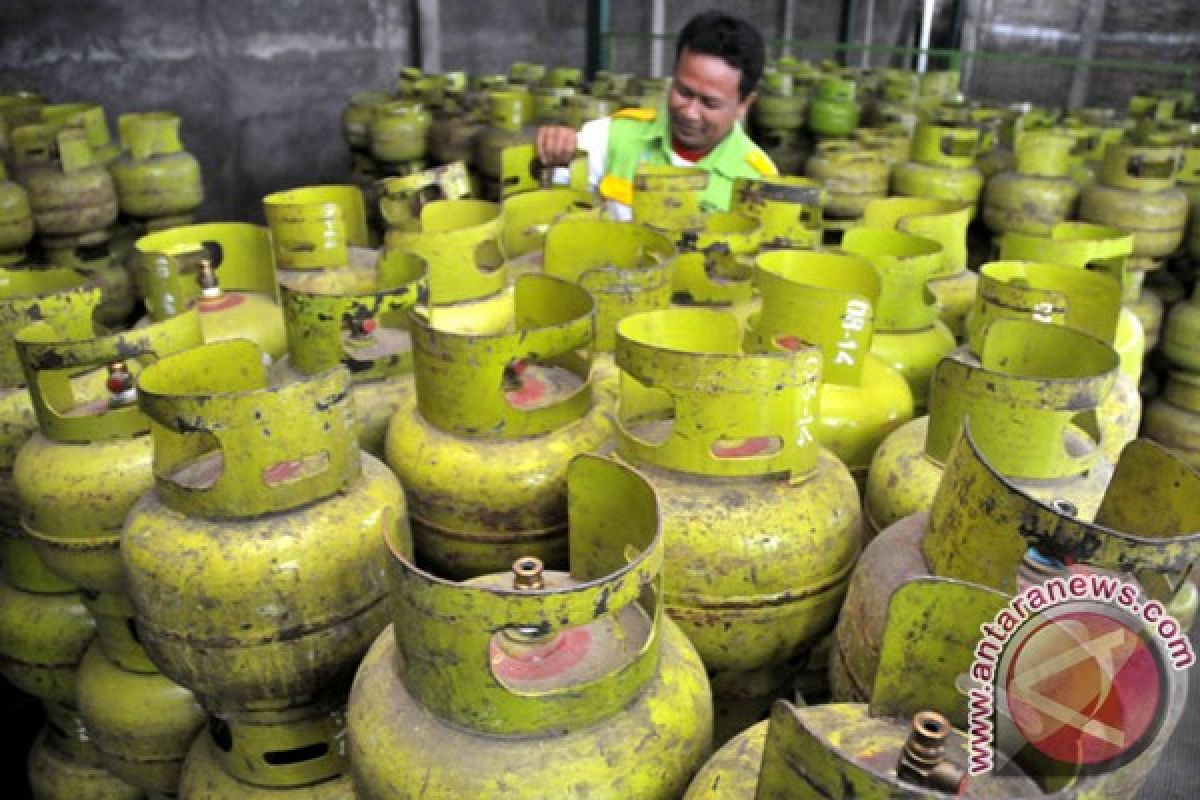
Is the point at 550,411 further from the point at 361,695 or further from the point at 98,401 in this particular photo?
the point at 98,401

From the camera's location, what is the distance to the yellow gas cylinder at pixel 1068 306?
1.57 meters

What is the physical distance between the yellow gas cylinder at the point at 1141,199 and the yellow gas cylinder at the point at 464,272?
1881 millimetres

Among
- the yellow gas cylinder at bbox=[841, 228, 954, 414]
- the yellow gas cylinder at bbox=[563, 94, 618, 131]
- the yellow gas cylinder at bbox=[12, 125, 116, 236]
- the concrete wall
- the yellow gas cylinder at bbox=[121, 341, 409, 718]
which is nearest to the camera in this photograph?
the yellow gas cylinder at bbox=[121, 341, 409, 718]

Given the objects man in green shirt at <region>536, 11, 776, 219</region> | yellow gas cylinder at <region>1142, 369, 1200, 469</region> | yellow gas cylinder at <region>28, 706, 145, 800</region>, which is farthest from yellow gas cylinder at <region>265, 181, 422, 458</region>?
yellow gas cylinder at <region>1142, 369, 1200, 469</region>

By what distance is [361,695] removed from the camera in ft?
3.47

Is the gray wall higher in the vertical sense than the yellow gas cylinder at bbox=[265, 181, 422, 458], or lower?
higher

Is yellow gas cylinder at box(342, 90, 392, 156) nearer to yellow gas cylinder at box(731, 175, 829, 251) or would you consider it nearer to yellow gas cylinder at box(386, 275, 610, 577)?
yellow gas cylinder at box(731, 175, 829, 251)

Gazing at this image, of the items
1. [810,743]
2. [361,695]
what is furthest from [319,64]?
[810,743]

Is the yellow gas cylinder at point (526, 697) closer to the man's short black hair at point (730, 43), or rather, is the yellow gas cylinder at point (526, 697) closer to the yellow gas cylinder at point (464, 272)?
the yellow gas cylinder at point (464, 272)

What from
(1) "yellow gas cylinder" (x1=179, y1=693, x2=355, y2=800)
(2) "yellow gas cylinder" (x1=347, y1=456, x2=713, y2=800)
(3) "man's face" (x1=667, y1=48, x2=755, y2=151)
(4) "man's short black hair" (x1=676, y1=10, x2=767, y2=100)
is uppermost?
(4) "man's short black hair" (x1=676, y1=10, x2=767, y2=100)

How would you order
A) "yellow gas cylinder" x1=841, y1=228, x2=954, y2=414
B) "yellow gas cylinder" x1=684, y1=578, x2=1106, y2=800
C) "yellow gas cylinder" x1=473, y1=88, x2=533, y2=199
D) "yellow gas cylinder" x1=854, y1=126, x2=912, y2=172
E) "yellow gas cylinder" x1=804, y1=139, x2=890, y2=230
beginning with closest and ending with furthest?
"yellow gas cylinder" x1=684, y1=578, x2=1106, y2=800 < "yellow gas cylinder" x1=841, y1=228, x2=954, y2=414 < "yellow gas cylinder" x1=804, y1=139, x2=890, y2=230 < "yellow gas cylinder" x1=854, y1=126, x2=912, y2=172 < "yellow gas cylinder" x1=473, y1=88, x2=533, y2=199

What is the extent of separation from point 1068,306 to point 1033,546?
0.96 m

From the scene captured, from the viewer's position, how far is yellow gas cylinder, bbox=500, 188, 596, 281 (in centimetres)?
229

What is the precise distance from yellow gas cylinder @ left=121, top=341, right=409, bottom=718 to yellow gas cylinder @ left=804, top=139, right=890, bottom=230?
211 cm
